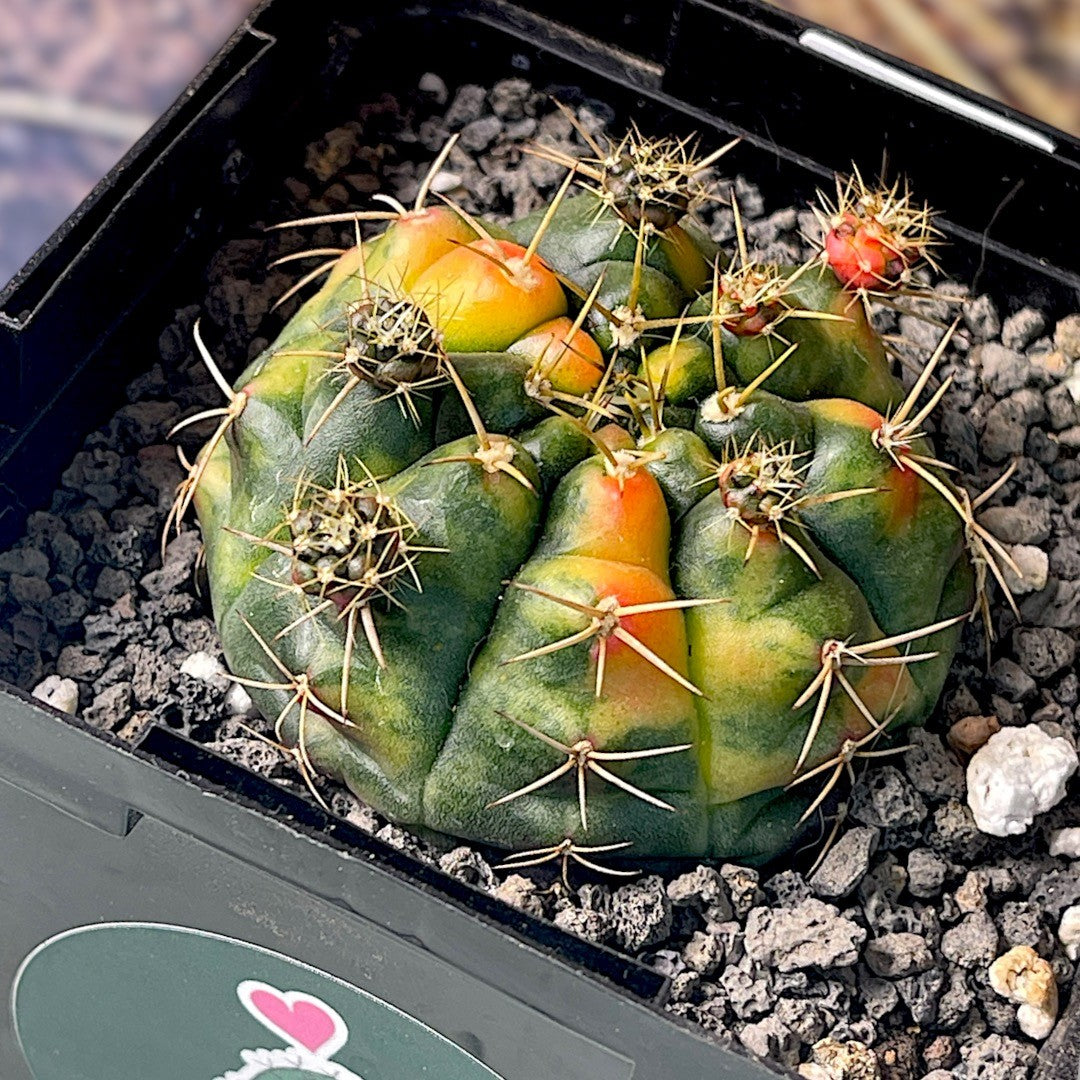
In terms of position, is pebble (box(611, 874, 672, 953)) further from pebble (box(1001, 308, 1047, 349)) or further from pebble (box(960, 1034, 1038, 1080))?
pebble (box(1001, 308, 1047, 349))

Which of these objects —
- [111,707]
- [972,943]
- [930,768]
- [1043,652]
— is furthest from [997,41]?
[111,707]

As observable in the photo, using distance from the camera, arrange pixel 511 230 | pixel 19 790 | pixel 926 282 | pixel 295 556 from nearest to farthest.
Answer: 1. pixel 295 556
2. pixel 19 790
3. pixel 511 230
4. pixel 926 282

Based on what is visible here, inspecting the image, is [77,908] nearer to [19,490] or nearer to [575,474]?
[19,490]

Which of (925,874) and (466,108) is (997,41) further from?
(925,874)

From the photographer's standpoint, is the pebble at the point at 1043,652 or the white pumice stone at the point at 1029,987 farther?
the pebble at the point at 1043,652

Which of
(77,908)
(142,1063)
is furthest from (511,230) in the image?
(142,1063)

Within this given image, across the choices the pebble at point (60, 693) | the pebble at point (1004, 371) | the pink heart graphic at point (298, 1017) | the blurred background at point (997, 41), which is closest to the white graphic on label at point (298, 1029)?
the pink heart graphic at point (298, 1017)

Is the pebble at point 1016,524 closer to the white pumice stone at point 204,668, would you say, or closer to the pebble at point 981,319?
the pebble at point 981,319
